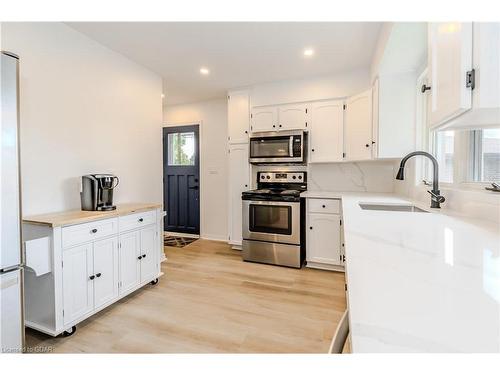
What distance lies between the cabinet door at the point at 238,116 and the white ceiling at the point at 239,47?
29cm

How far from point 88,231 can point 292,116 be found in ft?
9.05

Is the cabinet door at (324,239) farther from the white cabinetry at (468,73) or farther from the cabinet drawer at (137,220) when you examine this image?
the white cabinetry at (468,73)

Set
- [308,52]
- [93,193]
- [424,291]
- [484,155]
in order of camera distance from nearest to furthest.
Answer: [424,291]
[484,155]
[93,193]
[308,52]

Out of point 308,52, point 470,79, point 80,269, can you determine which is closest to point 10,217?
point 80,269

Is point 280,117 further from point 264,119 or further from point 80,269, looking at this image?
point 80,269

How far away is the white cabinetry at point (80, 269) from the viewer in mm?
1710

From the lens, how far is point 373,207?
2.18m

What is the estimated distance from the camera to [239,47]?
102 inches

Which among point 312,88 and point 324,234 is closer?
point 324,234

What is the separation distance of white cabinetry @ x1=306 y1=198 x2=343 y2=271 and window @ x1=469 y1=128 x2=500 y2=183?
1471 mm

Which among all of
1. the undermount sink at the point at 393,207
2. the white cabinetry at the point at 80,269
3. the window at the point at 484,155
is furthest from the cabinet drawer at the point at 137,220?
the window at the point at 484,155

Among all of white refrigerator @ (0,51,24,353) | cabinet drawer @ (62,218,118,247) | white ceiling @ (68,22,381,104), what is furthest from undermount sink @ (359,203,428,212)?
white refrigerator @ (0,51,24,353)
